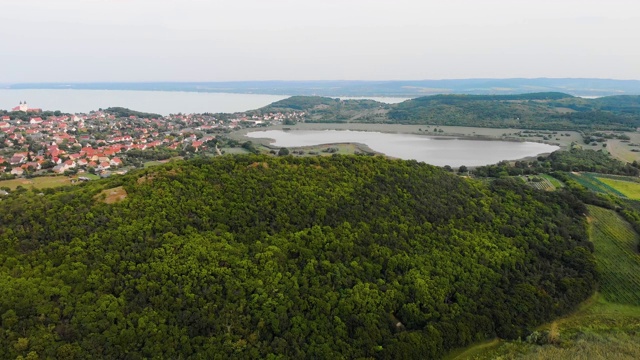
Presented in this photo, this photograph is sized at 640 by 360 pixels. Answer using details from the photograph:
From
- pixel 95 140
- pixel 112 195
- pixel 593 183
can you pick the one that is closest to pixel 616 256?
pixel 593 183

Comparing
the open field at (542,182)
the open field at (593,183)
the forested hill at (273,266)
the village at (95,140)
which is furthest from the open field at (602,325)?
the village at (95,140)

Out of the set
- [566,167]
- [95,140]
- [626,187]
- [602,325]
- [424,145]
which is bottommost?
[602,325]

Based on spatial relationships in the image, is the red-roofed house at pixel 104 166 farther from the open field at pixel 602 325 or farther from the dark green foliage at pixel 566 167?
the dark green foliage at pixel 566 167

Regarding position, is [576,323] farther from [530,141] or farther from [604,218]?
[530,141]

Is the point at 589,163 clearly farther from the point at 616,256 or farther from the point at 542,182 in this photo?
the point at 616,256

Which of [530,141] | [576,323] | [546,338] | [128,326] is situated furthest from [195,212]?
[530,141]

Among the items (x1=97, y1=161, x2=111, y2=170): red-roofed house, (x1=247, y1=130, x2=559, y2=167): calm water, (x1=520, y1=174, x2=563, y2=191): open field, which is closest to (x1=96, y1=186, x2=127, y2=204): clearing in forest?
(x1=97, y1=161, x2=111, y2=170): red-roofed house

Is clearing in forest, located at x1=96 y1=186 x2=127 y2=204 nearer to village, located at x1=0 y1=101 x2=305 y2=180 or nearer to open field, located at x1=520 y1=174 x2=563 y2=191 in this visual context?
village, located at x1=0 y1=101 x2=305 y2=180
